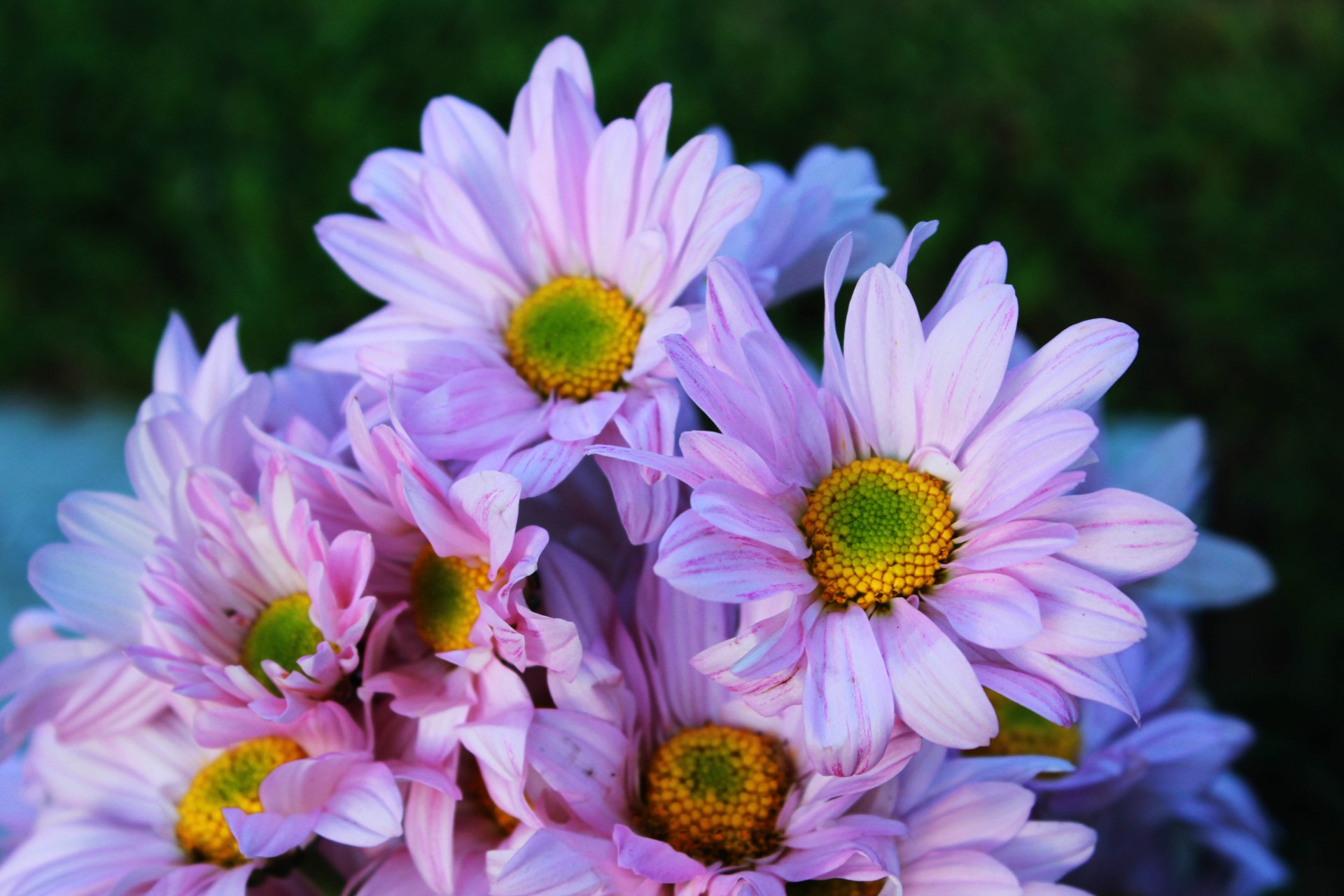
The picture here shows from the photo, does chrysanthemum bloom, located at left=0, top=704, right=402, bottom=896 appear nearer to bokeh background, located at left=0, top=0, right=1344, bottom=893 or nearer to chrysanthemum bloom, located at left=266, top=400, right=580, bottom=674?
chrysanthemum bloom, located at left=266, top=400, right=580, bottom=674

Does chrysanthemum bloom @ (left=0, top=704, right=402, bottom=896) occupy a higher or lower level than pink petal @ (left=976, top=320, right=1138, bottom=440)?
lower

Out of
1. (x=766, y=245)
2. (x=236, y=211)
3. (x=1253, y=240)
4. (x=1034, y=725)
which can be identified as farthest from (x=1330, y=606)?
(x=236, y=211)

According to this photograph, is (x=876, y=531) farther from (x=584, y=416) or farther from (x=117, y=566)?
(x=117, y=566)

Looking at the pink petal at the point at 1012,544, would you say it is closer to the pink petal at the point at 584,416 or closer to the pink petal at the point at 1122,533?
the pink petal at the point at 1122,533

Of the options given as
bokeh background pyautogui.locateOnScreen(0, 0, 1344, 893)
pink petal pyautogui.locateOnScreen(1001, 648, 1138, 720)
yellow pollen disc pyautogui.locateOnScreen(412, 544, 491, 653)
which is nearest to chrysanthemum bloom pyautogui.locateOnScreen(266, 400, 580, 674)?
yellow pollen disc pyautogui.locateOnScreen(412, 544, 491, 653)

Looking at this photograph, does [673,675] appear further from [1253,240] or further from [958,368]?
[1253,240]
